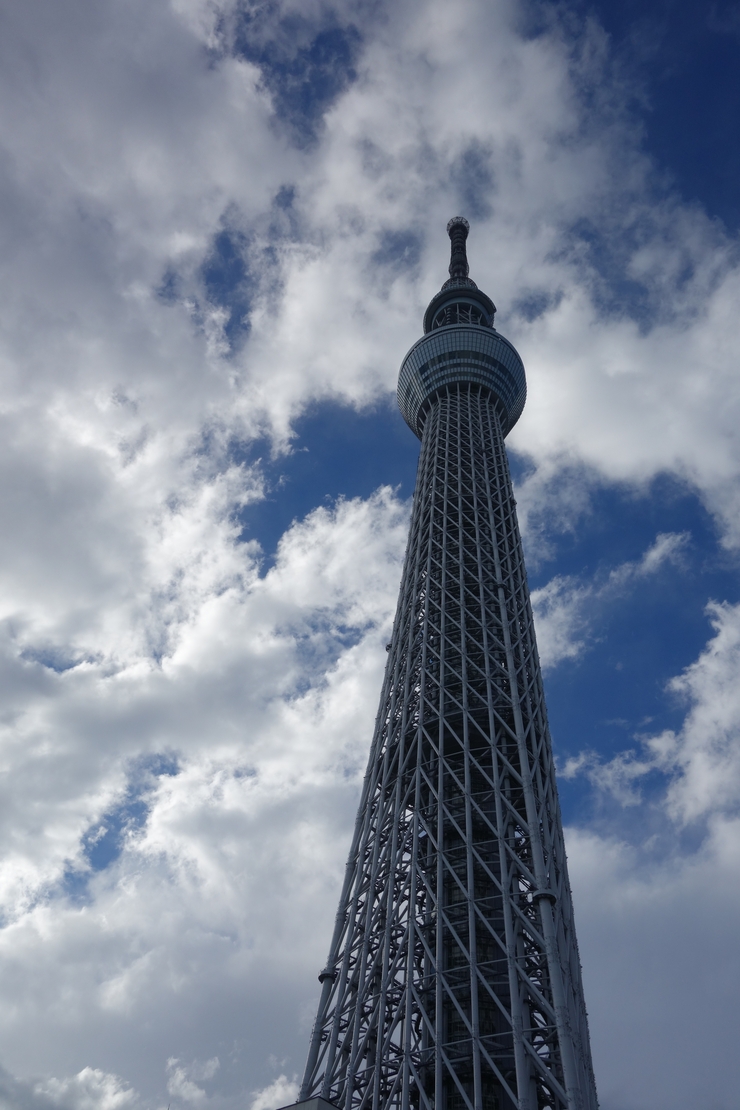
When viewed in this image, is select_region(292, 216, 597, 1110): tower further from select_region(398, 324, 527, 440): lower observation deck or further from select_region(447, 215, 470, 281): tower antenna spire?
select_region(447, 215, 470, 281): tower antenna spire

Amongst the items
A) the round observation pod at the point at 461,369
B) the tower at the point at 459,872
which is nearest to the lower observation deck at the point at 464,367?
the round observation pod at the point at 461,369

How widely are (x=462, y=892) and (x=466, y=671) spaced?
16.2 meters

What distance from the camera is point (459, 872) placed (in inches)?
1879

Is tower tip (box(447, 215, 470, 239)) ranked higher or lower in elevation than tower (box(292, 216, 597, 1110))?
higher

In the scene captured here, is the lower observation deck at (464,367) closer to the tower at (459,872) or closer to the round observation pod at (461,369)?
the round observation pod at (461,369)

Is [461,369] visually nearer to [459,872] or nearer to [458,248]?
[458,248]

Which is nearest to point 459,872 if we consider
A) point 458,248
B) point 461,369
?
point 461,369

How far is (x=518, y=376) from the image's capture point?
3536 inches

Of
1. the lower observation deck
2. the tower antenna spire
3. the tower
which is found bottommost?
the tower

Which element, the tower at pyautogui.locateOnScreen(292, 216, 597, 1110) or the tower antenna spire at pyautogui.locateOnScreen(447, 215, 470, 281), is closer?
the tower at pyautogui.locateOnScreen(292, 216, 597, 1110)

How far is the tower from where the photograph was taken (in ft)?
128

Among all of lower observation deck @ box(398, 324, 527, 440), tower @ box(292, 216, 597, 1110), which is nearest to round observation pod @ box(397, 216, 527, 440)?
lower observation deck @ box(398, 324, 527, 440)

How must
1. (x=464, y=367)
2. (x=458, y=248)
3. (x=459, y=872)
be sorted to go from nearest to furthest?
1. (x=459, y=872)
2. (x=464, y=367)
3. (x=458, y=248)

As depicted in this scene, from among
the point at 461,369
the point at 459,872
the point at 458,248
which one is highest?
the point at 458,248
